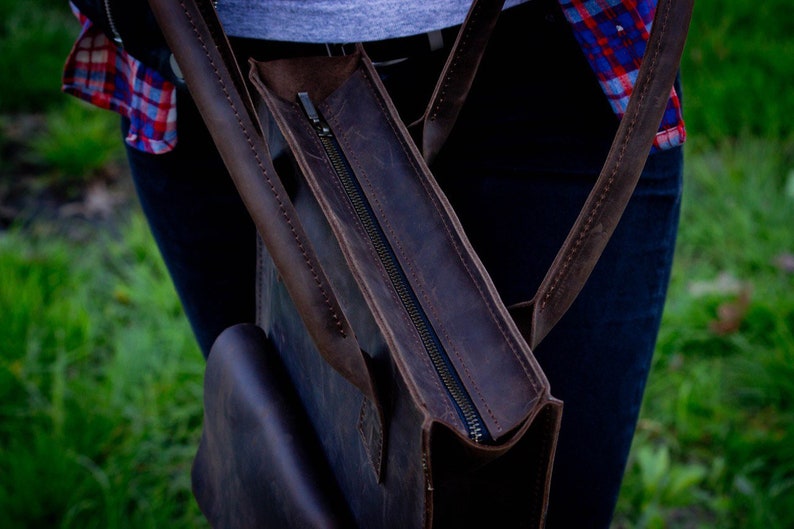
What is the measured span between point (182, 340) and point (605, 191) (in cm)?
175

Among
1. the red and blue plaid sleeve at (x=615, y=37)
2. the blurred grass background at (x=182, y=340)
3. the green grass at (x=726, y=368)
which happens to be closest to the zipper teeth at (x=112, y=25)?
the red and blue plaid sleeve at (x=615, y=37)

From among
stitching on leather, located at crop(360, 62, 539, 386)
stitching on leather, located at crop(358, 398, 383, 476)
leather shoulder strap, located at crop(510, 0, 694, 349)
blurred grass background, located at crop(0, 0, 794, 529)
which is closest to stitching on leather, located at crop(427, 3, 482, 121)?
stitching on leather, located at crop(360, 62, 539, 386)

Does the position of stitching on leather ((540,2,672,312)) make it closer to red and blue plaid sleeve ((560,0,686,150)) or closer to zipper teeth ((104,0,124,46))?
red and blue plaid sleeve ((560,0,686,150))

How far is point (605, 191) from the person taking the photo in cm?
73

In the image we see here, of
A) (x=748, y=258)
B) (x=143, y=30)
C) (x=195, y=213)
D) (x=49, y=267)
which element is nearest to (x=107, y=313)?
(x=49, y=267)

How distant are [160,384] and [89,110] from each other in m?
1.62

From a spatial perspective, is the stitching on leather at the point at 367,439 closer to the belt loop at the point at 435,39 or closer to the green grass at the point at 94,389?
the belt loop at the point at 435,39

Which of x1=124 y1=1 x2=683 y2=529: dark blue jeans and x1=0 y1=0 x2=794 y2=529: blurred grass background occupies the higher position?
x1=124 y1=1 x2=683 y2=529: dark blue jeans

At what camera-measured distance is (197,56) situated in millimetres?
726

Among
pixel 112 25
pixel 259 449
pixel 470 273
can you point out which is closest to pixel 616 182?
pixel 470 273

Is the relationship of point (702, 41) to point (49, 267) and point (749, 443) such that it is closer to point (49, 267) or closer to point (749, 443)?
point (749, 443)

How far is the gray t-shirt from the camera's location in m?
0.87

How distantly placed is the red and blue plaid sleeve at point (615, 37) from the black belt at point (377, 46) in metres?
0.15

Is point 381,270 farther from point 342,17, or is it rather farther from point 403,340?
point 342,17
